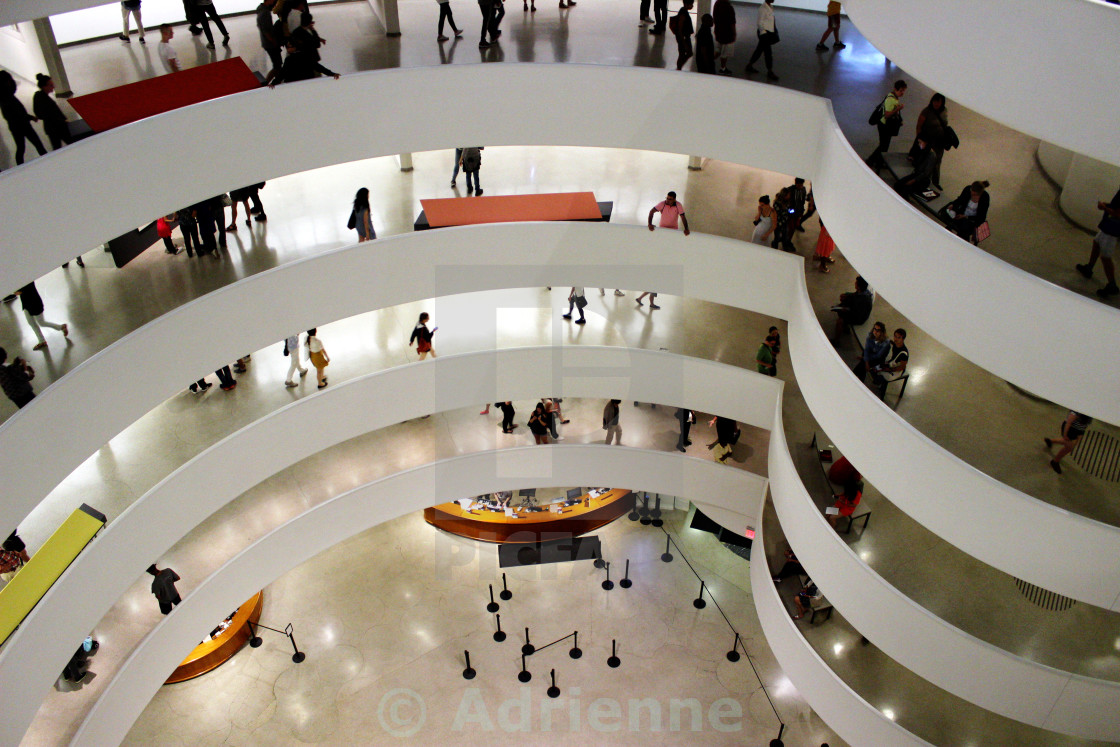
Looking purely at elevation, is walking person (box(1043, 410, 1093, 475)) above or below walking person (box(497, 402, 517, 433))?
above

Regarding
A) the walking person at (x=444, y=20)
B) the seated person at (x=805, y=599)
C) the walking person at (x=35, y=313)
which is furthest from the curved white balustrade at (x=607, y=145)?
the seated person at (x=805, y=599)

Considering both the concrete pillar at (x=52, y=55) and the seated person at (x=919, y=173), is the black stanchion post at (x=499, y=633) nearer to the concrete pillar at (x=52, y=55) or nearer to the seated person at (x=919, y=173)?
the seated person at (x=919, y=173)

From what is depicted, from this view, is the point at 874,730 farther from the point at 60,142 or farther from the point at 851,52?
the point at 60,142

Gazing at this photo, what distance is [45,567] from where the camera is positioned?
1340cm

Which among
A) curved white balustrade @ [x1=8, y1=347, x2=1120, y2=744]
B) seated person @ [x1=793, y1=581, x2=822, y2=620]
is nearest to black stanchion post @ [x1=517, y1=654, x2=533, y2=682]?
curved white balustrade @ [x1=8, y1=347, x2=1120, y2=744]

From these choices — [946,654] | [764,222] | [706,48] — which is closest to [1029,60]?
[706,48]

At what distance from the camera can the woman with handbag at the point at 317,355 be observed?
685 inches

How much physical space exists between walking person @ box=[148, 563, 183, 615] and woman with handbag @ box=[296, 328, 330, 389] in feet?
15.0

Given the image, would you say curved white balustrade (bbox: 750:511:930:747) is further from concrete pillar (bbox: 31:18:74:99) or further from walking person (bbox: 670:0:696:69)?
concrete pillar (bbox: 31:18:74:99)

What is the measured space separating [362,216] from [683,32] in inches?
271

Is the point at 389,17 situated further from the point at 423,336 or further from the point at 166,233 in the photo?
the point at 423,336

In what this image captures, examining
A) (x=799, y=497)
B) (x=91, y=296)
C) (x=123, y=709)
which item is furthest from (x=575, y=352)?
(x=123, y=709)

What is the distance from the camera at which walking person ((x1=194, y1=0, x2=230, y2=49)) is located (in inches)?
607

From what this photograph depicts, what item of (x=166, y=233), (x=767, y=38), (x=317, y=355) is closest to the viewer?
(x=767, y=38)
